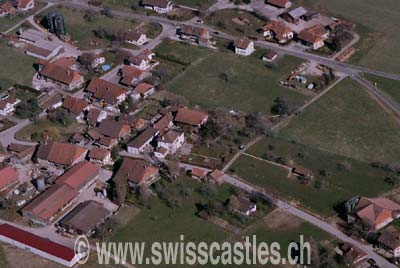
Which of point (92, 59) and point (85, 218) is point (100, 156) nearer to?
point (85, 218)

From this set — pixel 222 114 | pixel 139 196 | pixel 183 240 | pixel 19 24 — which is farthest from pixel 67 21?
pixel 183 240

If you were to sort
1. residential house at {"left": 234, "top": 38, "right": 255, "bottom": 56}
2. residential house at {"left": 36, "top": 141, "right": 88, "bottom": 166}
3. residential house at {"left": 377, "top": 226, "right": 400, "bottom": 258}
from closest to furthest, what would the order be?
residential house at {"left": 377, "top": 226, "right": 400, "bottom": 258}, residential house at {"left": 36, "top": 141, "right": 88, "bottom": 166}, residential house at {"left": 234, "top": 38, "right": 255, "bottom": 56}

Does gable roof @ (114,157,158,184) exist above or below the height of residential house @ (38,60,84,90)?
above

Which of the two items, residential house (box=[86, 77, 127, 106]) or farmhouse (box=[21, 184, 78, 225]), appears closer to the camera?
farmhouse (box=[21, 184, 78, 225])

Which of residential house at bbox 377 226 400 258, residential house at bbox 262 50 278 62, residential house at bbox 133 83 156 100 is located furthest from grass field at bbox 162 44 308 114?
residential house at bbox 377 226 400 258

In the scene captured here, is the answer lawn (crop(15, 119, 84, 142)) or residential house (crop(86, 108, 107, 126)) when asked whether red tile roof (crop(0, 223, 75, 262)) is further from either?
residential house (crop(86, 108, 107, 126))

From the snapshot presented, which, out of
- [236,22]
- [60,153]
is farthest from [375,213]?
[236,22]
